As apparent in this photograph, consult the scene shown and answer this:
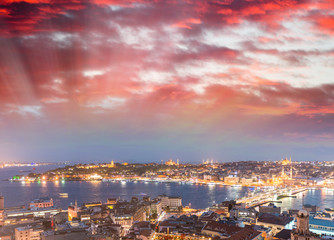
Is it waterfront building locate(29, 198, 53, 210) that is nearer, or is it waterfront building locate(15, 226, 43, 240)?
waterfront building locate(15, 226, 43, 240)

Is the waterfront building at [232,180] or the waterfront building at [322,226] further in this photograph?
the waterfront building at [232,180]

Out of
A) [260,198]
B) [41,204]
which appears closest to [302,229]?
[41,204]

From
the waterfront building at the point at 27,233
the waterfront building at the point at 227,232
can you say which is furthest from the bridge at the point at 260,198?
the waterfront building at the point at 27,233

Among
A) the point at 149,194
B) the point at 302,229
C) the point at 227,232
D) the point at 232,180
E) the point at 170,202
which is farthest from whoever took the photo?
the point at 232,180

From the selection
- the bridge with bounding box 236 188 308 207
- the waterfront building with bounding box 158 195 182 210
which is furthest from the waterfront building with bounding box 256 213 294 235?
the bridge with bounding box 236 188 308 207

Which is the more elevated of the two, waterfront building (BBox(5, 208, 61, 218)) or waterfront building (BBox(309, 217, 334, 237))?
waterfront building (BBox(309, 217, 334, 237))

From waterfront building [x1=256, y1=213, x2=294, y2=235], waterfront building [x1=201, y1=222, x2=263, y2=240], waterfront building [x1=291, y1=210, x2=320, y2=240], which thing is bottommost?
waterfront building [x1=256, y1=213, x2=294, y2=235]

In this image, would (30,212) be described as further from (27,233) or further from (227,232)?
(227,232)

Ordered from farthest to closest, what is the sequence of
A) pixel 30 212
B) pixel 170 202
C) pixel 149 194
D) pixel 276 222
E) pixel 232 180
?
pixel 232 180
pixel 149 194
pixel 170 202
pixel 30 212
pixel 276 222

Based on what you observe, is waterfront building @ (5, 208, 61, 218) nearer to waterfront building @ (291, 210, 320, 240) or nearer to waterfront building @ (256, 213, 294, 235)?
waterfront building @ (256, 213, 294, 235)

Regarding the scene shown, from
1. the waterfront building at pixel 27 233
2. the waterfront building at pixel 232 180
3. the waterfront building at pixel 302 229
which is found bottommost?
the waterfront building at pixel 232 180

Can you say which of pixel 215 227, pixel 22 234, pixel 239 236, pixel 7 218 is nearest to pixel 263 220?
pixel 215 227

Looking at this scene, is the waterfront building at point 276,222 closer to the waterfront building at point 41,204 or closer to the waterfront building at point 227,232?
the waterfront building at point 227,232
